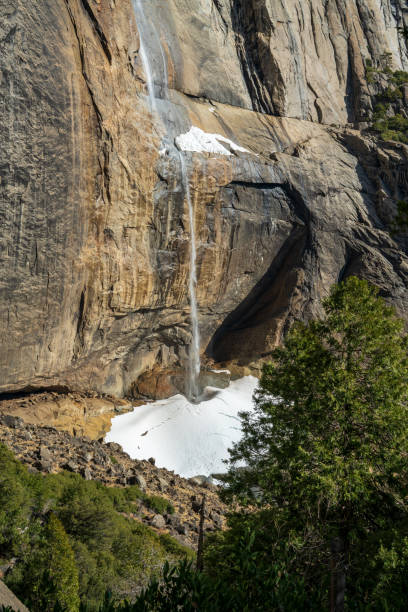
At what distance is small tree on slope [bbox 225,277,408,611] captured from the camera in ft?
26.2

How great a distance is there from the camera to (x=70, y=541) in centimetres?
1273

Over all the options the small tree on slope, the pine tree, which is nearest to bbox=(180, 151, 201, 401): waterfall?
the pine tree

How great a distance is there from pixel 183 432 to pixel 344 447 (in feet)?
61.5

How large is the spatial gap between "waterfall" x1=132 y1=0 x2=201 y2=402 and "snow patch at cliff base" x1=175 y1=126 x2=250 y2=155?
768 mm

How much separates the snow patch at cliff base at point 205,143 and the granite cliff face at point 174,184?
19.8 inches

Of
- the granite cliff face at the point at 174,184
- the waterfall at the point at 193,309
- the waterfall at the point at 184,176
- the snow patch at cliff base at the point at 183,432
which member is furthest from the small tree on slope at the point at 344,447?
the waterfall at the point at 184,176

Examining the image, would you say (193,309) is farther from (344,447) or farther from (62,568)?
(344,447)

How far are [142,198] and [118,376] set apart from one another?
10194 mm

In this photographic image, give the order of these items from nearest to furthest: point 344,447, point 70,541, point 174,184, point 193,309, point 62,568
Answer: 1. point 344,447
2. point 62,568
3. point 70,541
4. point 174,184
5. point 193,309

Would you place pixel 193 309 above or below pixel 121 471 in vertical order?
above

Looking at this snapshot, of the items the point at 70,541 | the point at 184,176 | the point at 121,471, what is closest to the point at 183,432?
the point at 121,471

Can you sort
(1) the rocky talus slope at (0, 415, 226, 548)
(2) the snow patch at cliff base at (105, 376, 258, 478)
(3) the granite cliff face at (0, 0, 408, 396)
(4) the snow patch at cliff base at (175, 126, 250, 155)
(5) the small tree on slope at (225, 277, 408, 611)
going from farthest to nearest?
(4) the snow patch at cliff base at (175, 126, 250, 155) < (2) the snow patch at cliff base at (105, 376, 258, 478) < (3) the granite cliff face at (0, 0, 408, 396) < (1) the rocky talus slope at (0, 415, 226, 548) < (5) the small tree on slope at (225, 277, 408, 611)

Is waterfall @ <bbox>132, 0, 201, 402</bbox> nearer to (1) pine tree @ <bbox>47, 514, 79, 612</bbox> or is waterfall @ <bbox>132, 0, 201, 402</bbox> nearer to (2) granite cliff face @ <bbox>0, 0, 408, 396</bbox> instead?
(2) granite cliff face @ <bbox>0, 0, 408, 396</bbox>

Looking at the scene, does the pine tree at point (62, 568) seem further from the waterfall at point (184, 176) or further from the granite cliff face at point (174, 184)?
the waterfall at point (184, 176)
